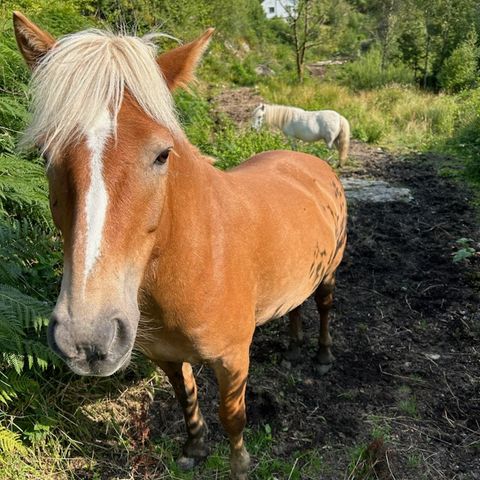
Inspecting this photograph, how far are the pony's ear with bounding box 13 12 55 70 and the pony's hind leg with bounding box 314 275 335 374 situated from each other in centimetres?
239

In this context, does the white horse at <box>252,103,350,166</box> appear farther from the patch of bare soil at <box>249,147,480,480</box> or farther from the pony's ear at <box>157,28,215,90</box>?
the pony's ear at <box>157,28,215,90</box>

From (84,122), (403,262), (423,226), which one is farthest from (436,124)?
(84,122)

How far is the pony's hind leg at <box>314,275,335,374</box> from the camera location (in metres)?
3.29

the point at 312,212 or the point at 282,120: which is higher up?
the point at 312,212

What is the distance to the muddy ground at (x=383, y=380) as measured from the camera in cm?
260

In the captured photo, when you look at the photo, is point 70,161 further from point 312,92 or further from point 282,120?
point 312,92

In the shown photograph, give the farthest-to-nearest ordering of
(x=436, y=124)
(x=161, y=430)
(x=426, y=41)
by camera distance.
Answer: (x=426, y=41) < (x=436, y=124) < (x=161, y=430)

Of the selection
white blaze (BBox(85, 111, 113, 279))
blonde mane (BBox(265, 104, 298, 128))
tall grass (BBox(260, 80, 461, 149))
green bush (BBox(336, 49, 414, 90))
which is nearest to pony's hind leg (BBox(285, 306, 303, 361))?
white blaze (BBox(85, 111, 113, 279))

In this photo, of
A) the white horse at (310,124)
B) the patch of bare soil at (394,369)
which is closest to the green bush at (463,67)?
the white horse at (310,124)

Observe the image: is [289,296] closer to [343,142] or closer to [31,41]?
[31,41]

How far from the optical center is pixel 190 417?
101 inches

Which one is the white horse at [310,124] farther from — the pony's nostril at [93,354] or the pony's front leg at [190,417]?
the pony's nostril at [93,354]

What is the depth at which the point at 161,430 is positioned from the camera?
2766 mm

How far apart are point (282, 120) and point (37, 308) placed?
8678 mm
